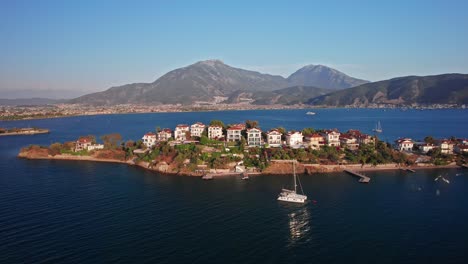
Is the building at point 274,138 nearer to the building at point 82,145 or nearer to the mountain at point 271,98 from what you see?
the building at point 82,145

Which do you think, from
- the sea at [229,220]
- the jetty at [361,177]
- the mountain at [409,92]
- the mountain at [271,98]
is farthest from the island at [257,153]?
the mountain at [271,98]

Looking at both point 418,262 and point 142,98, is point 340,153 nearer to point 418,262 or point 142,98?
point 418,262

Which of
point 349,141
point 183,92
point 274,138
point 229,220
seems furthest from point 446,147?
point 183,92

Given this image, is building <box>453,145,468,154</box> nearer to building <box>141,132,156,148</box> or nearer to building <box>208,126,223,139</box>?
building <box>208,126,223,139</box>

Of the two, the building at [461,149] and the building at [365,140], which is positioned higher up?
the building at [365,140]

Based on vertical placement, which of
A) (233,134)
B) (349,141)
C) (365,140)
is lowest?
(349,141)

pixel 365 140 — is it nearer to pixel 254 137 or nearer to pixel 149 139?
pixel 254 137

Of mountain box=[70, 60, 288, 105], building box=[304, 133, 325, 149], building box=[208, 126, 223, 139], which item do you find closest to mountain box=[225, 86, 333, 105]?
mountain box=[70, 60, 288, 105]
